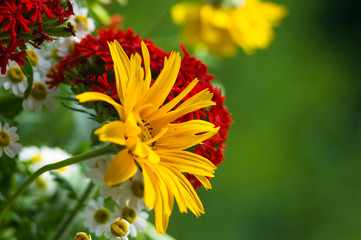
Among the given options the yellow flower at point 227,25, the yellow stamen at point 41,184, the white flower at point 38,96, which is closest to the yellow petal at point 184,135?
the white flower at point 38,96

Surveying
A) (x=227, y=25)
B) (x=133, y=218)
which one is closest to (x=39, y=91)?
(x=133, y=218)

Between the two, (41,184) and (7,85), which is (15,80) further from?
(41,184)

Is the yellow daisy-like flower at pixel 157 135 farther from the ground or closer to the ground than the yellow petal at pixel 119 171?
farther from the ground

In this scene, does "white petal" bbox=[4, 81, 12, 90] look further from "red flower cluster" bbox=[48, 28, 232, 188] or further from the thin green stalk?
the thin green stalk

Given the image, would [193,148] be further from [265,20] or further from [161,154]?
[265,20]

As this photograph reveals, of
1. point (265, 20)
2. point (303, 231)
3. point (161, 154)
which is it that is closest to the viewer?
point (161, 154)

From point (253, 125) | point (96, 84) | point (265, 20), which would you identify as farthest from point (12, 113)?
point (253, 125)

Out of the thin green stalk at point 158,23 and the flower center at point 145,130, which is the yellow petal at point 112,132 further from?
the thin green stalk at point 158,23

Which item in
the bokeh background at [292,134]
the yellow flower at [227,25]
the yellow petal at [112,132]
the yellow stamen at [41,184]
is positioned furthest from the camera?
the bokeh background at [292,134]
